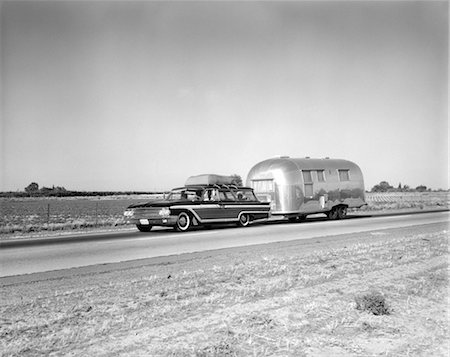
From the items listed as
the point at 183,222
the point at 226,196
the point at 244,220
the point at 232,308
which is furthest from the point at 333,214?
the point at 232,308

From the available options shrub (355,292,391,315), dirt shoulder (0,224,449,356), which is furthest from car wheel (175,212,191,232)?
shrub (355,292,391,315)

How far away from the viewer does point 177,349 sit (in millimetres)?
4566

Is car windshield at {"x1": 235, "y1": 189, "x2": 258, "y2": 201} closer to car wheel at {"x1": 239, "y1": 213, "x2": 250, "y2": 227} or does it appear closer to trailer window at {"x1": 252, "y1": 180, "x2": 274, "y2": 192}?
car wheel at {"x1": 239, "y1": 213, "x2": 250, "y2": 227}

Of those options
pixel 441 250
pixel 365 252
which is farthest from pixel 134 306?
pixel 441 250

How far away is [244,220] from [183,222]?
3.37 meters

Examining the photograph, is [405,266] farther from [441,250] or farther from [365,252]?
[441,250]

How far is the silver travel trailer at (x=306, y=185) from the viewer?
2180 cm

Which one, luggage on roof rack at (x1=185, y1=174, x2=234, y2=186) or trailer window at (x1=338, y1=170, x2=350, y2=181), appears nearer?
luggage on roof rack at (x1=185, y1=174, x2=234, y2=186)

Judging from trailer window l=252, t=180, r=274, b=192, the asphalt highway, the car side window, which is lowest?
the asphalt highway

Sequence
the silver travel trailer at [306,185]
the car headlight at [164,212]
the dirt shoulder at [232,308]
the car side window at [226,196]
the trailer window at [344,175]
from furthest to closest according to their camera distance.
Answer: the trailer window at [344,175]
the silver travel trailer at [306,185]
the car side window at [226,196]
the car headlight at [164,212]
the dirt shoulder at [232,308]

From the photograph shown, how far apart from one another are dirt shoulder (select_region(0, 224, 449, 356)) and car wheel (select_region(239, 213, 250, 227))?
9.00 metres

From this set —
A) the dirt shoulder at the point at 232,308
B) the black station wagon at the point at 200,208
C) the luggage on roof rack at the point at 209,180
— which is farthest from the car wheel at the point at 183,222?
the dirt shoulder at the point at 232,308

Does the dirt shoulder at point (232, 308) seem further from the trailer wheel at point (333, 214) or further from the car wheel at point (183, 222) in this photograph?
the trailer wheel at point (333, 214)

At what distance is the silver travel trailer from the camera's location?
21797 mm
